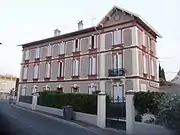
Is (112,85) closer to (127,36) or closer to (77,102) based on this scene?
(127,36)

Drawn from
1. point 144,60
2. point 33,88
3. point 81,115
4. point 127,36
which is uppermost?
point 127,36

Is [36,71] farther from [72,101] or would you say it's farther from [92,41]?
[72,101]

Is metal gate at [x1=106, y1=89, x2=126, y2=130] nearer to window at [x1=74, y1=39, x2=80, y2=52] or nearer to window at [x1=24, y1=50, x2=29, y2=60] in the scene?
window at [x1=74, y1=39, x2=80, y2=52]

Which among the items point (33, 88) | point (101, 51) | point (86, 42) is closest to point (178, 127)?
point (101, 51)

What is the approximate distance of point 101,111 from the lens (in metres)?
13.9

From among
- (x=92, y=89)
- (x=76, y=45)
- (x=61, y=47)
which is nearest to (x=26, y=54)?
(x=61, y=47)

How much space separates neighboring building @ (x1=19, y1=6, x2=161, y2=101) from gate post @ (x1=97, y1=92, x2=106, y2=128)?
931 centimetres

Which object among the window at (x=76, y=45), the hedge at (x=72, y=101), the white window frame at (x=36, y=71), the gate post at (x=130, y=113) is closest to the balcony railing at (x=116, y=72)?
the window at (x=76, y=45)

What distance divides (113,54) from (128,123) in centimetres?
1404

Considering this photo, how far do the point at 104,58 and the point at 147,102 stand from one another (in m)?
15.0

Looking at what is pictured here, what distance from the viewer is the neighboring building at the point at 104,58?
23922mm

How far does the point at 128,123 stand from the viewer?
11844 millimetres

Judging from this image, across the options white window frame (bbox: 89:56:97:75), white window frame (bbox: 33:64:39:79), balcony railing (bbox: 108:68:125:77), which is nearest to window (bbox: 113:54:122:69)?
balcony railing (bbox: 108:68:125:77)

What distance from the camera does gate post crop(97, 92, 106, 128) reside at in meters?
13.6
